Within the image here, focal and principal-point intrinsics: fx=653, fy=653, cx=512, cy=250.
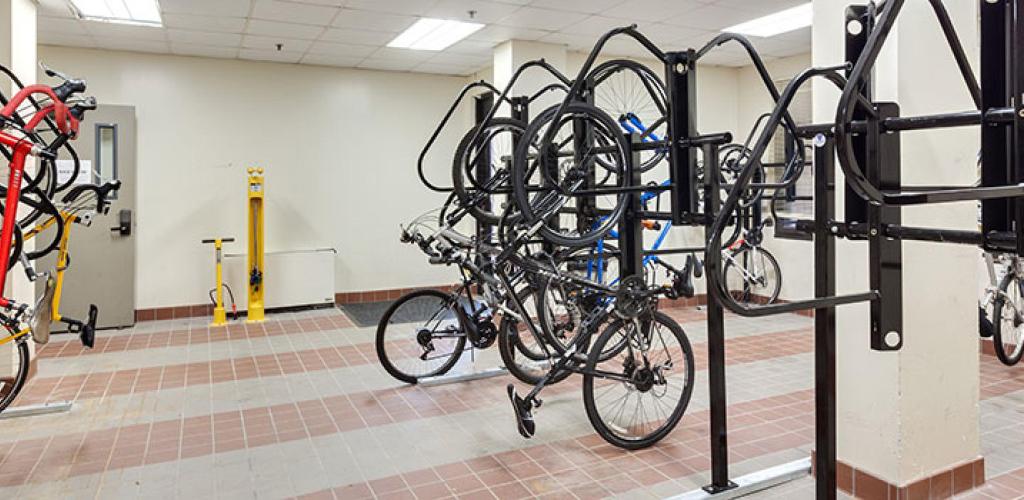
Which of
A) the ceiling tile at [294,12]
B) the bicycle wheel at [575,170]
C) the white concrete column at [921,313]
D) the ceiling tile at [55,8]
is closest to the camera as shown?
the white concrete column at [921,313]

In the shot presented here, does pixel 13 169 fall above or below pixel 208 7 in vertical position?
below

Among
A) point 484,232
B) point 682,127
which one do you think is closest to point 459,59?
Answer: point 484,232

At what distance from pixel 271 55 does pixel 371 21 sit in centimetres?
183

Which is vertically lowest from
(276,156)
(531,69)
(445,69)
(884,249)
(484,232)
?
(884,249)

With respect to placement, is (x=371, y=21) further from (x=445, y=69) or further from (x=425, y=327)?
(x=425, y=327)

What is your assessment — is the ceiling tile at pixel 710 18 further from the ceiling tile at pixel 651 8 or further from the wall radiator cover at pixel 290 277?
the wall radiator cover at pixel 290 277

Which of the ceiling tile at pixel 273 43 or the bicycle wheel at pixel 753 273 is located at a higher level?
the ceiling tile at pixel 273 43

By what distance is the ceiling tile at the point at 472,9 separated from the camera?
509 cm

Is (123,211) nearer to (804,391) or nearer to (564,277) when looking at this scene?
(564,277)

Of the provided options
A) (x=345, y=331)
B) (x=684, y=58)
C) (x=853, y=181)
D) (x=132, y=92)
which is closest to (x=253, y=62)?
(x=132, y=92)

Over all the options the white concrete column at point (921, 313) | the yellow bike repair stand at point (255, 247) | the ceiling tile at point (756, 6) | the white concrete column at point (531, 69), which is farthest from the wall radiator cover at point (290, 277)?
the white concrete column at point (921, 313)

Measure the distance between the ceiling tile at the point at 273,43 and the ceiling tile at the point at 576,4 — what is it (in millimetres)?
2457

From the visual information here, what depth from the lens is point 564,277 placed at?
3492mm

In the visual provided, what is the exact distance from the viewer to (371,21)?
555 cm
